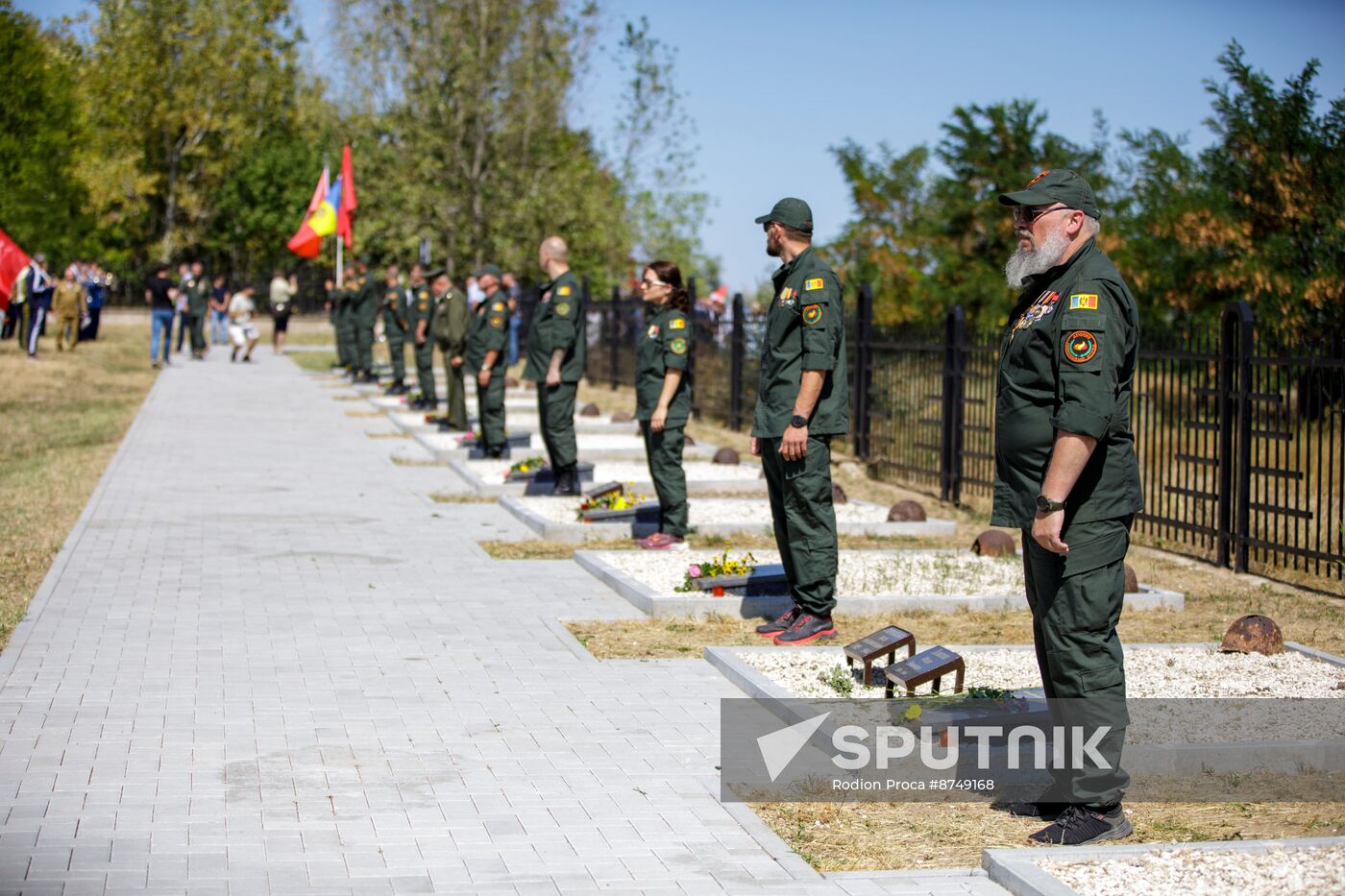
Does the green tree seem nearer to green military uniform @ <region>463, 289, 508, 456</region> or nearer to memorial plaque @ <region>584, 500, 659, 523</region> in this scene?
green military uniform @ <region>463, 289, 508, 456</region>

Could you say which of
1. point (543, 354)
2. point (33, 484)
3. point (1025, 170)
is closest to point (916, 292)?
point (1025, 170)

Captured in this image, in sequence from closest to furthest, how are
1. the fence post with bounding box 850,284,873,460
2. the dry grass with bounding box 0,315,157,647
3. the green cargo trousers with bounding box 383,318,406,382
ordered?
1. the dry grass with bounding box 0,315,157,647
2. the fence post with bounding box 850,284,873,460
3. the green cargo trousers with bounding box 383,318,406,382

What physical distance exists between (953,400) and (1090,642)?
9.82m

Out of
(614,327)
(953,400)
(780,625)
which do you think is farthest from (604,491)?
(614,327)

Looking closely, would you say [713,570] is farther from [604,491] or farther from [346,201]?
[346,201]

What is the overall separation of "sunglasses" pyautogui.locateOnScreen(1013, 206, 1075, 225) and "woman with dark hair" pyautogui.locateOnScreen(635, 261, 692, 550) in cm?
516

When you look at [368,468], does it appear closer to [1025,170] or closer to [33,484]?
[33,484]

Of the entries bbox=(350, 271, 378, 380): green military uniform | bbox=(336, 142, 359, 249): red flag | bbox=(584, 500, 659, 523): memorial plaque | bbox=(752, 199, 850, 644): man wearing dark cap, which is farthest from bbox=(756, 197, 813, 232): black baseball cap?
bbox=(336, 142, 359, 249): red flag

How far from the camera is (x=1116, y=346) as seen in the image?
504 centimetres

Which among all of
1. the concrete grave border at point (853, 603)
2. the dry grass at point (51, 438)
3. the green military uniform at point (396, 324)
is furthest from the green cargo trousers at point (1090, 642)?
the green military uniform at point (396, 324)

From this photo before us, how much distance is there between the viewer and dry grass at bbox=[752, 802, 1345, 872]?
5125 millimetres

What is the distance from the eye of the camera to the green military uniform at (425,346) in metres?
22.1

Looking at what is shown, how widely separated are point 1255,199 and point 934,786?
1546 cm

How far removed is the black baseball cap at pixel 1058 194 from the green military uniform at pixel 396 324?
2007 centimetres
